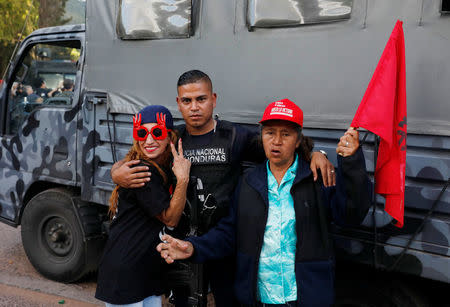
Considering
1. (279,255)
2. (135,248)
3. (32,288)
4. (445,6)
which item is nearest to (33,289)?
(32,288)

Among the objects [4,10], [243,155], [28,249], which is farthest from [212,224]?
[4,10]

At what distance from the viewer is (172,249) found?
193 cm

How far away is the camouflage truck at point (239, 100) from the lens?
81.8 inches

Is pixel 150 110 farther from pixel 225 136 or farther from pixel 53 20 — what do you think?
pixel 53 20

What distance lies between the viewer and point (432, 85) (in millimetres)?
2045

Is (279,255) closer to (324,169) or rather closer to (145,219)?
(324,169)

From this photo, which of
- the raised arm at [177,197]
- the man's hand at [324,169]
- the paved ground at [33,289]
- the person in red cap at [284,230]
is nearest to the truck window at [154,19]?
the raised arm at [177,197]

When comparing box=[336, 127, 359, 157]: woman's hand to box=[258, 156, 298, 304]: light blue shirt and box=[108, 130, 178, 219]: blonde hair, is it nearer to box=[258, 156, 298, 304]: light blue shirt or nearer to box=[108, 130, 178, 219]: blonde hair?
box=[258, 156, 298, 304]: light blue shirt

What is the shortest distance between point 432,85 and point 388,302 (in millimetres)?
1195

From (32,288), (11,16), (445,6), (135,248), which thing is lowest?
(32,288)

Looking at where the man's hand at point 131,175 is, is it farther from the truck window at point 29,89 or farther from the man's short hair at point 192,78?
the truck window at point 29,89

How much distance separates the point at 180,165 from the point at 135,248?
0.48 m

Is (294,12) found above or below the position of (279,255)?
above

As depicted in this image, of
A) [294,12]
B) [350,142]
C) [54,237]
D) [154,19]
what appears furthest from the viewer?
[54,237]
